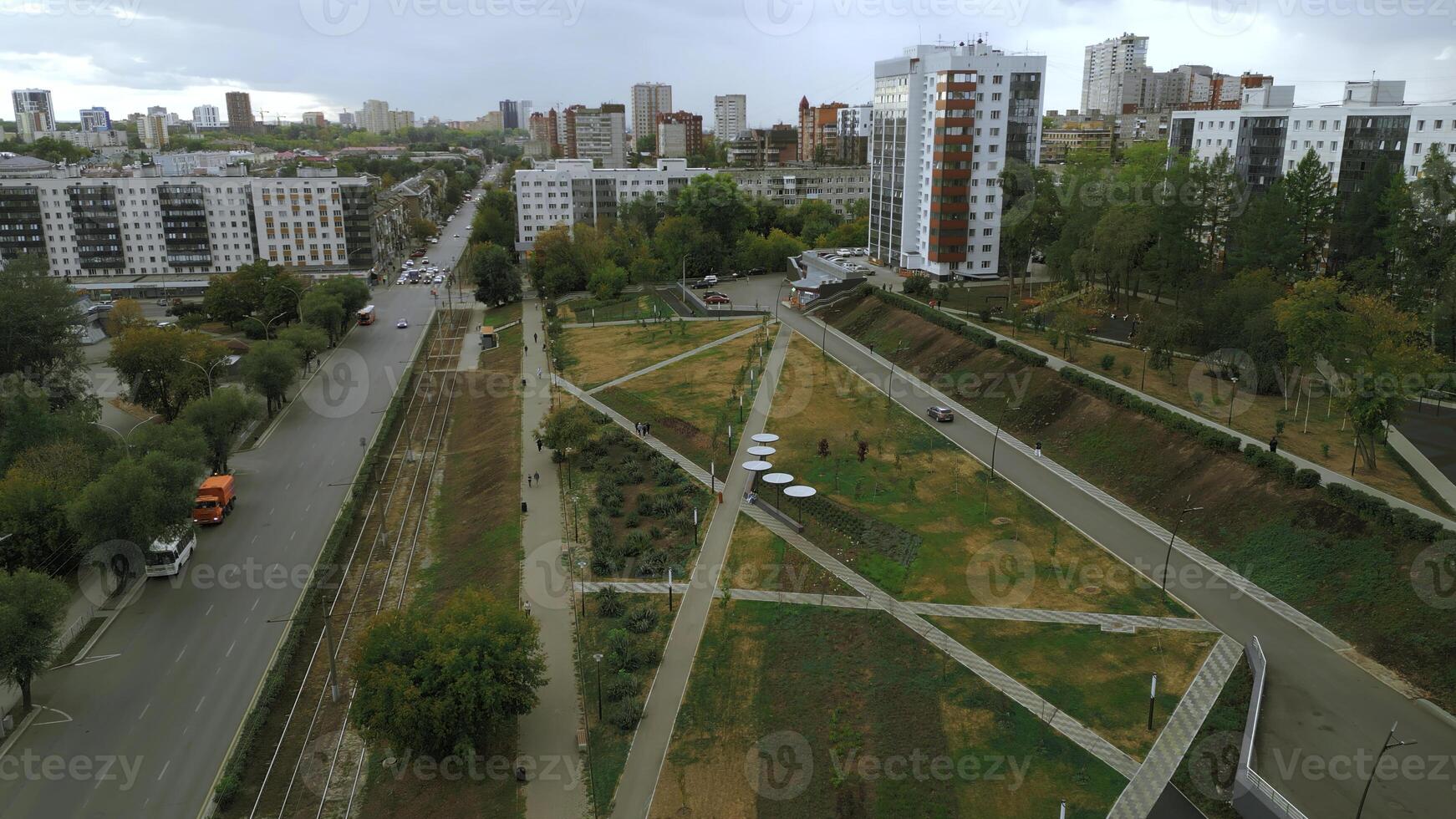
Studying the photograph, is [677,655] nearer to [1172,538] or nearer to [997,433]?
[1172,538]

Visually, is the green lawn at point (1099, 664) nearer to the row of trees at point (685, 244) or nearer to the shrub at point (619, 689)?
the shrub at point (619, 689)

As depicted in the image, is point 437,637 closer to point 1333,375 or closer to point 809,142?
point 1333,375

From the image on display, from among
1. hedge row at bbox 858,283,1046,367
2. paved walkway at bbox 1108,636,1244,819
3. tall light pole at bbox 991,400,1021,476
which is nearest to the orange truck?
tall light pole at bbox 991,400,1021,476

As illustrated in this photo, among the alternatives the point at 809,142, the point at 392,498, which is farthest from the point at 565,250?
the point at 809,142

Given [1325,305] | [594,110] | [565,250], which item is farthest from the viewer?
[594,110]

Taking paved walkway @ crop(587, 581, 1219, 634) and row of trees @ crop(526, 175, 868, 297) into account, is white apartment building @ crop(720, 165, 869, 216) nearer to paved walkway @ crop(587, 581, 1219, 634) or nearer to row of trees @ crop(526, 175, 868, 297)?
row of trees @ crop(526, 175, 868, 297)

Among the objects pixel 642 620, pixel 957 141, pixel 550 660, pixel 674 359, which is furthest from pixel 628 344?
pixel 550 660

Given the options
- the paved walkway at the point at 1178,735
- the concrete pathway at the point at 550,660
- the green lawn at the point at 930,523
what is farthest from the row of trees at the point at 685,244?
the paved walkway at the point at 1178,735

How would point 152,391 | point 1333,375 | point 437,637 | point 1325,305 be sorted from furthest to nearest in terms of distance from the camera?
point 152,391 < point 1333,375 < point 1325,305 < point 437,637

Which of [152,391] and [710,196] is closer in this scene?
[152,391]
